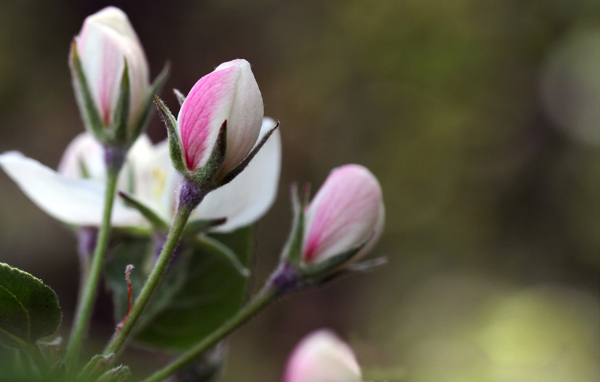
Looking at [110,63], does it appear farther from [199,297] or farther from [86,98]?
[199,297]

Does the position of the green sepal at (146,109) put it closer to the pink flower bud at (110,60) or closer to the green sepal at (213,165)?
the pink flower bud at (110,60)

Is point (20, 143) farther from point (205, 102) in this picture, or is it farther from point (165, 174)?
point (205, 102)

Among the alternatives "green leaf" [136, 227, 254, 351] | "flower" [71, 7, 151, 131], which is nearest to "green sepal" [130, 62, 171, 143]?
"flower" [71, 7, 151, 131]

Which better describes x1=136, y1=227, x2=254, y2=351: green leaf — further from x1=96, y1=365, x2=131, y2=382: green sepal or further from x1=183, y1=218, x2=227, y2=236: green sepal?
x1=96, y1=365, x2=131, y2=382: green sepal

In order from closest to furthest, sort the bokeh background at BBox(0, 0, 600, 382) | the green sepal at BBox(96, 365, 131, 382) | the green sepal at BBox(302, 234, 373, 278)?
1. the green sepal at BBox(96, 365, 131, 382)
2. the green sepal at BBox(302, 234, 373, 278)
3. the bokeh background at BBox(0, 0, 600, 382)

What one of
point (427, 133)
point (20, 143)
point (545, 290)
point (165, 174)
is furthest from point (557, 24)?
point (165, 174)
